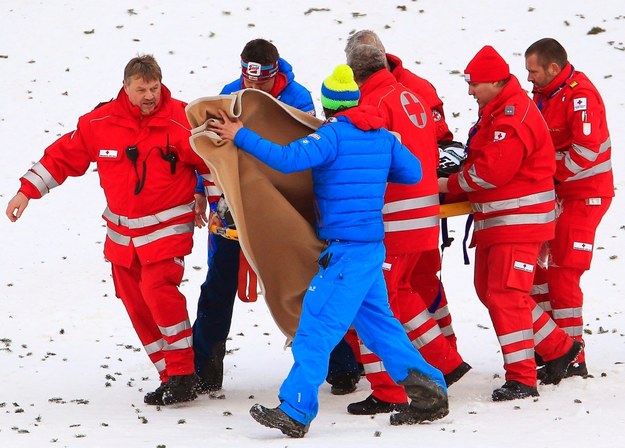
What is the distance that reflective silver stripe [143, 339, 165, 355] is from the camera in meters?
7.44

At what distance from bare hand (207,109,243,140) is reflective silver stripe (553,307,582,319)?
270cm

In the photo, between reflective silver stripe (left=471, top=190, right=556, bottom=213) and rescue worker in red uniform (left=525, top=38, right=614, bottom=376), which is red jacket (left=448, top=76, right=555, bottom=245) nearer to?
reflective silver stripe (left=471, top=190, right=556, bottom=213)

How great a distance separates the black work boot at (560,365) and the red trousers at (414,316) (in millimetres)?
601

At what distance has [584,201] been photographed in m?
7.64

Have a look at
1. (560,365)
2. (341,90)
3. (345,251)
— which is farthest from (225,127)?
(560,365)

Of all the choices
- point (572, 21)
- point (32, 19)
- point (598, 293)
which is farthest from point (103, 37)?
point (598, 293)

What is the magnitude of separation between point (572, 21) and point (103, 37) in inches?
224

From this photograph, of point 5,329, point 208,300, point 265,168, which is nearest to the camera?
point 265,168

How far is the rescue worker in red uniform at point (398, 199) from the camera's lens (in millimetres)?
6883

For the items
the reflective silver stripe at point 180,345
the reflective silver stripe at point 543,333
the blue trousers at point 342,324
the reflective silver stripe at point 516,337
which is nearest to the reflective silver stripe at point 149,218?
the reflective silver stripe at point 180,345

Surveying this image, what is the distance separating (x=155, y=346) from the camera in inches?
293

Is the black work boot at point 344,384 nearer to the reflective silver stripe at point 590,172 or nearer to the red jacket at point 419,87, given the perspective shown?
the red jacket at point 419,87

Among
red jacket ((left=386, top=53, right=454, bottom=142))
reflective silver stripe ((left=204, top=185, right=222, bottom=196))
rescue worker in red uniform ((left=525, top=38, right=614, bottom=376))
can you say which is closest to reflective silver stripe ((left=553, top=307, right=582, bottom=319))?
rescue worker in red uniform ((left=525, top=38, right=614, bottom=376))

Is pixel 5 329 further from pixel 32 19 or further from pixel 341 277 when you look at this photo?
pixel 32 19
